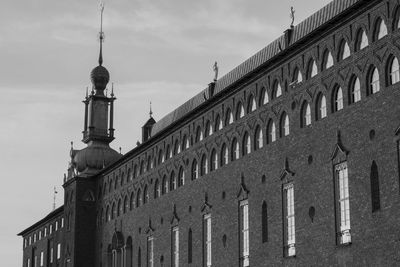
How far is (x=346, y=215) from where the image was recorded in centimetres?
3011

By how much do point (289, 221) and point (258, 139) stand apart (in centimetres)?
448

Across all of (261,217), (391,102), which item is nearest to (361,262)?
(391,102)

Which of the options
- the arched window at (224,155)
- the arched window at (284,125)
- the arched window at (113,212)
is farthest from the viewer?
the arched window at (113,212)

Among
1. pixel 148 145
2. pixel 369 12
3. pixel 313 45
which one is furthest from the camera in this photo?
pixel 148 145

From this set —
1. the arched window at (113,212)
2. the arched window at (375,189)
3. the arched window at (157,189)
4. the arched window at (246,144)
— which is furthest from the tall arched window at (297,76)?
the arched window at (113,212)

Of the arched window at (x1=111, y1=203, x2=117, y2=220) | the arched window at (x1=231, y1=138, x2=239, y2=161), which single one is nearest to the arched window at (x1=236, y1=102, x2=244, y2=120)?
the arched window at (x1=231, y1=138, x2=239, y2=161)

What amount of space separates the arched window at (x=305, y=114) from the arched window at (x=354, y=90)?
9.45ft

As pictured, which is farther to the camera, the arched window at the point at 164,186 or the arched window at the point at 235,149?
the arched window at the point at 164,186

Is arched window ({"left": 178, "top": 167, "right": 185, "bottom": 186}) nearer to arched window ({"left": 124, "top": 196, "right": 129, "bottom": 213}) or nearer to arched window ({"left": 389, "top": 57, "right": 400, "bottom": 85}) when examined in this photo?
arched window ({"left": 124, "top": 196, "right": 129, "bottom": 213})

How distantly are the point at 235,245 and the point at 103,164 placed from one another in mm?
24344

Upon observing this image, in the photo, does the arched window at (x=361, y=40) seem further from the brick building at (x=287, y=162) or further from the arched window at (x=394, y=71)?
the arched window at (x=394, y=71)

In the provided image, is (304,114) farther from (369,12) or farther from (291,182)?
(369,12)

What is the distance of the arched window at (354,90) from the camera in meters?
30.1

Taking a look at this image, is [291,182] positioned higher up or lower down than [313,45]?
lower down
